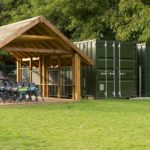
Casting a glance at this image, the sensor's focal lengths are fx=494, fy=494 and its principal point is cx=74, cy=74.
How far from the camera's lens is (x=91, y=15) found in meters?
32.5

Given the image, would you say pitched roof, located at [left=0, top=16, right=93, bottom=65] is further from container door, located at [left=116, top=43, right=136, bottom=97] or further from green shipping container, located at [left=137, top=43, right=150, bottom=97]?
green shipping container, located at [left=137, top=43, right=150, bottom=97]

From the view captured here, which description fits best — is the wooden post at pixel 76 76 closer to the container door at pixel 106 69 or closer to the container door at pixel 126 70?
the container door at pixel 106 69

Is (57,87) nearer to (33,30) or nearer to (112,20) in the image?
(33,30)

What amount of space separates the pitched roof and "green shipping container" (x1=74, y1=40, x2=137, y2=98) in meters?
0.95

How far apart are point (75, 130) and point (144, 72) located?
1361 cm

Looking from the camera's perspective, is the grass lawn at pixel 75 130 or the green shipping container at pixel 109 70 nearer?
the grass lawn at pixel 75 130

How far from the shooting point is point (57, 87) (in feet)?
80.4

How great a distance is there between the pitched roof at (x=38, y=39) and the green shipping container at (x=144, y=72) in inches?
138

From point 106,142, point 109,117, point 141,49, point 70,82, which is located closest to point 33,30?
point 70,82

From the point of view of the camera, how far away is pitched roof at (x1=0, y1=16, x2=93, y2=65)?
1955cm

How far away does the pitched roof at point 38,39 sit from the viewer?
19.5m

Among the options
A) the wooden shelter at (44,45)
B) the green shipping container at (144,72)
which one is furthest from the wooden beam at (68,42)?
the green shipping container at (144,72)

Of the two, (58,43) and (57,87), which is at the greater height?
(58,43)

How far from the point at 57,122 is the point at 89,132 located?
203 cm
